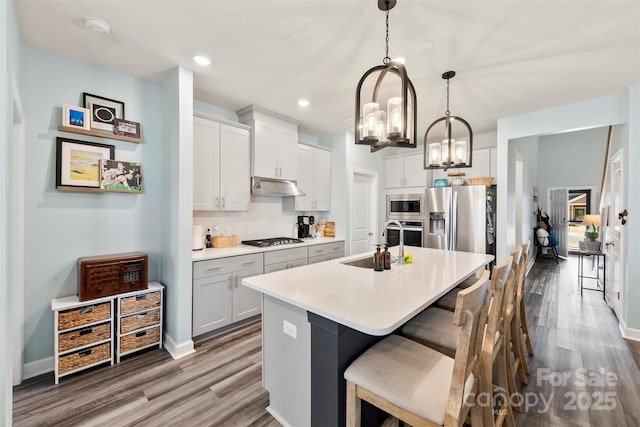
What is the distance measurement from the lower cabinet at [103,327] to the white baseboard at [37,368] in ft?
0.77

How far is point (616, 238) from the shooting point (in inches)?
137

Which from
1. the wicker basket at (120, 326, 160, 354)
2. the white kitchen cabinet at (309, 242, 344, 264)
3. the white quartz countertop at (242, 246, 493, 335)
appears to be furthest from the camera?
the white kitchen cabinet at (309, 242, 344, 264)

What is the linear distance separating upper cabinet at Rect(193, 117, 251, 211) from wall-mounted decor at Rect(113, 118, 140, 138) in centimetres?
52

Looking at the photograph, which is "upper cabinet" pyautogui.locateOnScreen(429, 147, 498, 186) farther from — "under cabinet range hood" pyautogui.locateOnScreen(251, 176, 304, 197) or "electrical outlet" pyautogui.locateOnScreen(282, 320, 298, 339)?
"electrical outlet" pyautogui.locateOnScreen(282, 320, 298, 339)

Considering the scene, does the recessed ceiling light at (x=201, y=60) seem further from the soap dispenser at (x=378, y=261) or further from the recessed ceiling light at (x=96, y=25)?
the soap dispenser at (x=378, y=261)

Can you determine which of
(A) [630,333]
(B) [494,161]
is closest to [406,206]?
(B) [494,161]

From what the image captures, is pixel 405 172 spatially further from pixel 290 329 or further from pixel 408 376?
pixel 408 376

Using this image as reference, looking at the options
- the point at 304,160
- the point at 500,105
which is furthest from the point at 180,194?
the point at 500,105

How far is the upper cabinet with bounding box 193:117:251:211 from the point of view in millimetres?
3002

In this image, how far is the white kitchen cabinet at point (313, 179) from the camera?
4.22 metres

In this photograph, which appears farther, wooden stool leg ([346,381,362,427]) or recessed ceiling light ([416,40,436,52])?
recessed ceiling light ([416,40,436,52])

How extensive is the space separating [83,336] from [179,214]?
120 cm

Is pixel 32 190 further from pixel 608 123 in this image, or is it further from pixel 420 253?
pixel 608 123

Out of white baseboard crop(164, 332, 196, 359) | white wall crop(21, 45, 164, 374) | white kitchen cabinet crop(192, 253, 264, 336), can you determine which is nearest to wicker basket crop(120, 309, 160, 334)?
white baseboard crop(164, 332, 196, 359)
